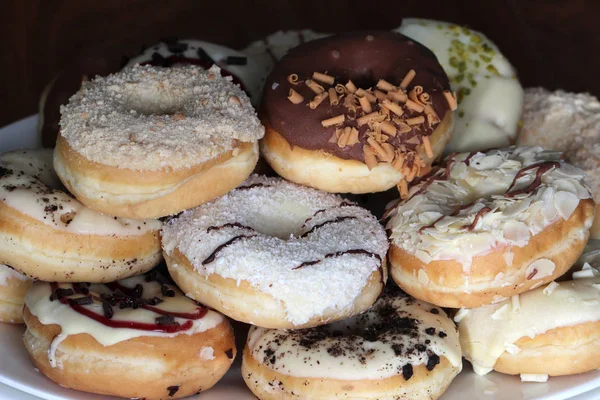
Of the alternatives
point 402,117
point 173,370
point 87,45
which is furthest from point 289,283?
point 87,45

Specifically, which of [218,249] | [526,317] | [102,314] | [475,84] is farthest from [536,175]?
[102,314]

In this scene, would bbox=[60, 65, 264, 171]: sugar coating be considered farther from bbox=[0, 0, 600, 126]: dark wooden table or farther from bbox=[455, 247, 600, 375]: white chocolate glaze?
bbox=[0, 0, 600, 126]: dark wooden table

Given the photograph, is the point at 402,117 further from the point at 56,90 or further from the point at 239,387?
the point at 56,90

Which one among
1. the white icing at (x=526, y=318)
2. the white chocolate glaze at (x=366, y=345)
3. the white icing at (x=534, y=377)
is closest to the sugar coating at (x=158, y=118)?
the white chocolate glaze at (x=366, y=345)

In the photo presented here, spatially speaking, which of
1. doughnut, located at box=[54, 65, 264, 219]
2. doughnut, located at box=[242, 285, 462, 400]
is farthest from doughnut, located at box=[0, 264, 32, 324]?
doughnut, located at box=[242, 285, 462, 400]

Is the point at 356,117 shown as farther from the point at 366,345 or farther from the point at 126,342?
the point at 126,342

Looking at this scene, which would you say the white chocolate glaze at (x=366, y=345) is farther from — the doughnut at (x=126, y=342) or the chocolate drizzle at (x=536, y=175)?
the chocolate drizzle at (x=536, y=175)
